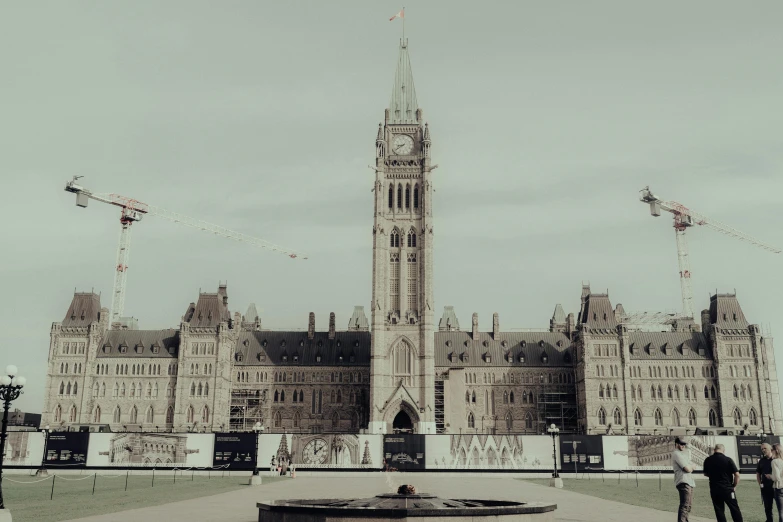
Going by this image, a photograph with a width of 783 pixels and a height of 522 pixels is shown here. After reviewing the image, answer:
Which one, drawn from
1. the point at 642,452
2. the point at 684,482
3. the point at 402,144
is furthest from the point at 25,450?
the point at 402,144

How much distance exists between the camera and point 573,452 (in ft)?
205

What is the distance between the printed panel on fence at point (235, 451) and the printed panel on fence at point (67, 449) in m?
11.3

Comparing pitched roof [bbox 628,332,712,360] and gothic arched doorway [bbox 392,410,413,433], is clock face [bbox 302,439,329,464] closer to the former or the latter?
gothic arched doorway [bbox 392,410,413,433]

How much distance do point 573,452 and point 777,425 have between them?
5926cm

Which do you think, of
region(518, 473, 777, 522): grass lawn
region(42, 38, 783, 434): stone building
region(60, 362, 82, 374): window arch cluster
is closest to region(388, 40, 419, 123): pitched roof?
region(42, 38, 783, 434): stone building

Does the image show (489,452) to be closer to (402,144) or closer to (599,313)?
(599,313)

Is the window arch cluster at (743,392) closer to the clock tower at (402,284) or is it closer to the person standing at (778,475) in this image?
the clock tower at (402,284)

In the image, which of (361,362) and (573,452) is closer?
(573,452)

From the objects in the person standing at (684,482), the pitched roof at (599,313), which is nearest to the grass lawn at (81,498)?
the person standing at (684,482)

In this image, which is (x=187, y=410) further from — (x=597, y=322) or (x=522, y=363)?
(x=597, y=322)

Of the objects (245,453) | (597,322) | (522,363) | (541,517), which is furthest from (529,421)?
(541,517)

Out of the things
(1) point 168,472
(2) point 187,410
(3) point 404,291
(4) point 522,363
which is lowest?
(1) point 168,472

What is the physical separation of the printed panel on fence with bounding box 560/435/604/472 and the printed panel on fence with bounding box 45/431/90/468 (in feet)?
134

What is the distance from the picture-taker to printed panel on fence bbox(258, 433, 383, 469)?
6450 centimetres
